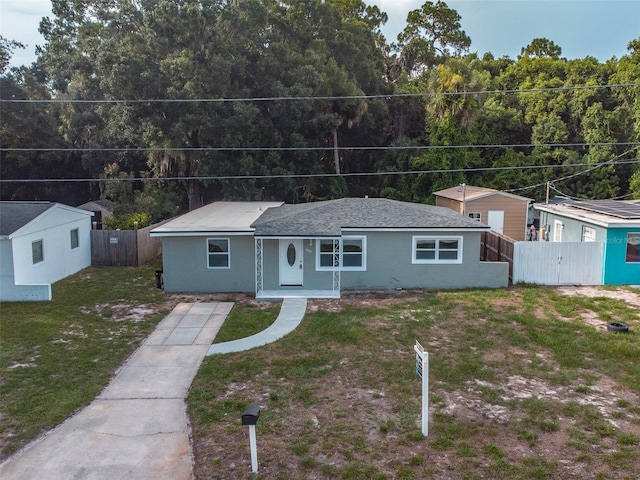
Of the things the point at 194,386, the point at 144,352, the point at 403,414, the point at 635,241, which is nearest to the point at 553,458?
the point at 403,414

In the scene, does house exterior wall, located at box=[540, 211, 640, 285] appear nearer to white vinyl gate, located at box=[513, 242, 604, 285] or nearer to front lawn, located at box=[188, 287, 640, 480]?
white vinyl gate, located at box=[513, 242, 604, 285]

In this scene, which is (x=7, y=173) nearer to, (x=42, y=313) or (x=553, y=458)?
(x=42, y=313)

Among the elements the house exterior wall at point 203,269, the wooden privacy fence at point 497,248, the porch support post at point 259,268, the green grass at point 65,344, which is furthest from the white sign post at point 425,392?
the wooden privacy fence at point 497,248

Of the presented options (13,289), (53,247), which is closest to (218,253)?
(13,289)

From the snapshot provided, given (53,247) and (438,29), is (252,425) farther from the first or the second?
(438,29)

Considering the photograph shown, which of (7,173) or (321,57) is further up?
(321,57)
